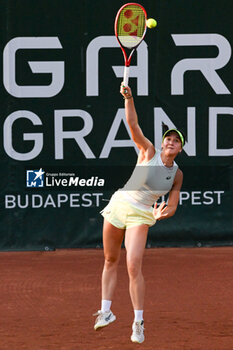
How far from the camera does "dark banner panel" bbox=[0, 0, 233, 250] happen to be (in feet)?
26.3

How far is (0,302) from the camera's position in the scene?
19.4 feet

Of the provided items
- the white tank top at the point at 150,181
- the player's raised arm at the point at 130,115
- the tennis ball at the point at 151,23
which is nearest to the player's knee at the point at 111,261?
the white tank top at the point at 150,181

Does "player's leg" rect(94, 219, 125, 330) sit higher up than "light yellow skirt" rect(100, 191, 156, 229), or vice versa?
"light yellow skirt" rect(100, 191, 156, 229)

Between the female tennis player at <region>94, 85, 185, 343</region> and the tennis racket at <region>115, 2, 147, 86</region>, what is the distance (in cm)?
91

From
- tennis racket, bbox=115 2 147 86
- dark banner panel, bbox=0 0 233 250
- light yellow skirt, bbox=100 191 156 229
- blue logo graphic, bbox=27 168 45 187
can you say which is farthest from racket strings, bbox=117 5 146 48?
blue logo graphic, bbox=27 168 45 187

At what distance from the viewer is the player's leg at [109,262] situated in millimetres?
4816

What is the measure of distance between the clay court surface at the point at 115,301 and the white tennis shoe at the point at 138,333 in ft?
0.27

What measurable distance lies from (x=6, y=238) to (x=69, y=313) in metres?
2.84

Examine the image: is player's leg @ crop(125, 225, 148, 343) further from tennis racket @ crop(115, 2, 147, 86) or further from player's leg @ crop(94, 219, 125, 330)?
tennis racket @ crop(115, 2, 147, 86)

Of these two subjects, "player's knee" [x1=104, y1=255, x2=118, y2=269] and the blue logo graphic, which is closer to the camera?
"player's knee" [x1=104, y1=255, x2=118, y2=269]

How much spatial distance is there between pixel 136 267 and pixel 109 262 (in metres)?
0.31

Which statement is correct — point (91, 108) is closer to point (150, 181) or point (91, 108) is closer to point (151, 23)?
point (151, 23)

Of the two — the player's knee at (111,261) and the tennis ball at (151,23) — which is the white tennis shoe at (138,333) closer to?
the player's knee at (111,261)

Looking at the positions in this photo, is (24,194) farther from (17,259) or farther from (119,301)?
(119,301)
